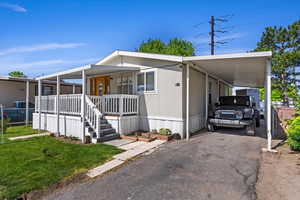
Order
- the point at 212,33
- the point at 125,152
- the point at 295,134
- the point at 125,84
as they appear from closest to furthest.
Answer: the point at 295,134 < the point at 125,152 < the point at 125,84 < the point at 212,33

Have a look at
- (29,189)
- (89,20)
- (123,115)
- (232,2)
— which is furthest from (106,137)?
(232,2)

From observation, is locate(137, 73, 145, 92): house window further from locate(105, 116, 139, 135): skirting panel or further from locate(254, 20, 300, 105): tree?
locate(254, 20, 300, 105): tree

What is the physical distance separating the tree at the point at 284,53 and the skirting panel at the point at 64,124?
2129 centimetres

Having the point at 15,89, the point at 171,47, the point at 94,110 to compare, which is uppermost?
the point at 171,47

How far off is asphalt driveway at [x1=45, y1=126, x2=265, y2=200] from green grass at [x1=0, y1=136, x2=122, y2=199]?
2.18ft

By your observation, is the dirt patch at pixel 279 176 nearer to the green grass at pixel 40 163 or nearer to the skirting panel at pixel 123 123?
the green grass at pixel 40 163

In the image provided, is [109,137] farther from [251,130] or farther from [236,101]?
[236,101]

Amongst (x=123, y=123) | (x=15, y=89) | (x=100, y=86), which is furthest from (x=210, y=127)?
(x=15, y=89)

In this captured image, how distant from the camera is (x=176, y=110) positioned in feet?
23.9

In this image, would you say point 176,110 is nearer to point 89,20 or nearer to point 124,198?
point 124,198

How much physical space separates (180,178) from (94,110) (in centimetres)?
462

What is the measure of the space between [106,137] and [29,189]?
3.78 meters

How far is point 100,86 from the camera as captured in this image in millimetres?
10984

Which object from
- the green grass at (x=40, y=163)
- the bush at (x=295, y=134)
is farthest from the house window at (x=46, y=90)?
the bush at (x=295, y=134)
